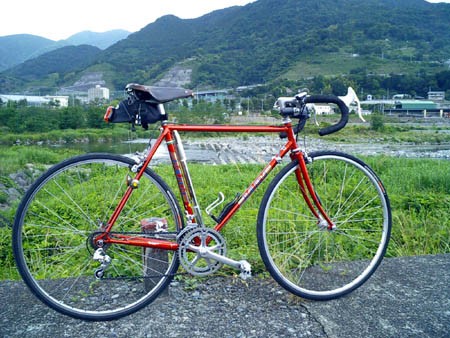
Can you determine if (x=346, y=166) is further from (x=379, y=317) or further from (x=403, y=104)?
(x=403, y=104)

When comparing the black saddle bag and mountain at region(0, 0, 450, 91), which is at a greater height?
mountain at region(0, 0, 450, 91)

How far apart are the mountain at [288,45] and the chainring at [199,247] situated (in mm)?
25527

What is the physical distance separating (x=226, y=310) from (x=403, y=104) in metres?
41.0

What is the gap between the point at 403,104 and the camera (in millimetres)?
38250

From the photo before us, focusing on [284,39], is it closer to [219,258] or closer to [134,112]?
[134,112]

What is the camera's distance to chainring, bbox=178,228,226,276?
2186mm

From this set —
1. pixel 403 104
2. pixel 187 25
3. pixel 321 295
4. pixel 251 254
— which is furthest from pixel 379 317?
pixel 187 25

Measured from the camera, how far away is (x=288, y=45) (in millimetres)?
65250

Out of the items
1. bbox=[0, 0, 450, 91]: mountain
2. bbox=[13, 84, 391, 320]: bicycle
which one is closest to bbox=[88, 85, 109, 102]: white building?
bbox=[0, 0, 450, 91]: mountain

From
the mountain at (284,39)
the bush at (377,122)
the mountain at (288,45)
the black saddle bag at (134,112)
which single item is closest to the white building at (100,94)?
the mountain at (288,45)

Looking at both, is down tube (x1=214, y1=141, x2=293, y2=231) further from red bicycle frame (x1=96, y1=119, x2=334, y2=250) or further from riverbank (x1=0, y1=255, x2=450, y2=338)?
riverbank (x1=0, y1=255, x2=450, y2=338)

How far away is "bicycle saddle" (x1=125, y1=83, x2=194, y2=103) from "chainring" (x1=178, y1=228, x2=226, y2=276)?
77 cm

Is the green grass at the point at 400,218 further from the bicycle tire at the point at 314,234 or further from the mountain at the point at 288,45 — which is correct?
the mountain at the point at 288,45

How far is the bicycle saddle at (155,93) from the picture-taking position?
211cm
